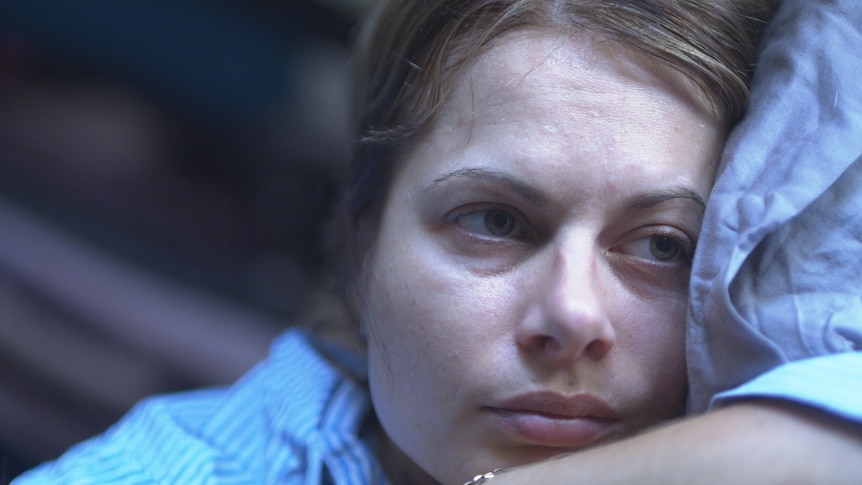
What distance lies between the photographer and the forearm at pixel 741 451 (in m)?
0.56

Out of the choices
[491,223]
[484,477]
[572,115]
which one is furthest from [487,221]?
[484,477]

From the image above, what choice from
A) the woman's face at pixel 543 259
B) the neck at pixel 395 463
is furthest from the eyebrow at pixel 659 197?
the neck at pixel 395 463

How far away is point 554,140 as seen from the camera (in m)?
0.81

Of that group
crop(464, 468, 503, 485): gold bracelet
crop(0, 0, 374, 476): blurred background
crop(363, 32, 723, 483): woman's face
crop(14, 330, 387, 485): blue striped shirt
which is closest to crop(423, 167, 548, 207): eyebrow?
crop(363, 32, 723, 483): woman's face

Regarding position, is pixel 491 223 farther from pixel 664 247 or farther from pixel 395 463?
pixel 395 463

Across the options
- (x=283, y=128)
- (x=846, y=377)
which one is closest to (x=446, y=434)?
(x=846, y=377)

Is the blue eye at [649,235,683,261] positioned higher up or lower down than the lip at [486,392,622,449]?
higher up

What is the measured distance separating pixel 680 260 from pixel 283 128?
107 cm

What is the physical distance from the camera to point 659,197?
0.81 meters

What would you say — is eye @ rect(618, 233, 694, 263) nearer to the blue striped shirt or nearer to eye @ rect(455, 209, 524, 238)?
eye @ rect(455, 209, 524, 238)

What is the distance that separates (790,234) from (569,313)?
0.21 m

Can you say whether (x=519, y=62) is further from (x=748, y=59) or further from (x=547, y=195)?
(x=748, y=59)

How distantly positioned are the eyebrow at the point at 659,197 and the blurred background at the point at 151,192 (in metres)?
0.68

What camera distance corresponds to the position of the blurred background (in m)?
1.25
